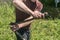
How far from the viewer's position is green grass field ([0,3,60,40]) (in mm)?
5723

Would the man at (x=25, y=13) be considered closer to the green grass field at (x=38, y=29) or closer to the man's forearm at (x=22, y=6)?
the man's forearm at (x=22, y=6)

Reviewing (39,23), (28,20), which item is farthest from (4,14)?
(28,20)

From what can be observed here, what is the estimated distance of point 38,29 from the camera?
6262 mm

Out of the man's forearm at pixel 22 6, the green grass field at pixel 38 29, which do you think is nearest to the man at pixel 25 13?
the man's forearm at pixel 22 6

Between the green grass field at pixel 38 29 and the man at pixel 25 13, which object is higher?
the man at pixel 25 13

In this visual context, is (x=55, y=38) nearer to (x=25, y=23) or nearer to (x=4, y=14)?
(x=4, y=14)

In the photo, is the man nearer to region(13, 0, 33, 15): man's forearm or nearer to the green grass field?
region(13, 0, 33, 15): man's forearm

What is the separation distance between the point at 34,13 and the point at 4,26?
11.9ft

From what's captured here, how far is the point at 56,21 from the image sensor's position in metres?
6.89

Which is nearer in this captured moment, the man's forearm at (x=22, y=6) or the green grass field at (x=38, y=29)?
the man's forearm at (x=22, y=6)

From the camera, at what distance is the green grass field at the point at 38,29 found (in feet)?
18.8

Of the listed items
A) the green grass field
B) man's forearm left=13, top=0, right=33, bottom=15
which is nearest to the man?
man's forearm left=13, top=0, right=33, bottom=15

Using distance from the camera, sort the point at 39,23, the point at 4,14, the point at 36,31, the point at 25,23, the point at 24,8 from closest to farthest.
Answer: the point at 24,8
the point at 25,23
the point at 36,31
the point at 39,23
the point at 4,14

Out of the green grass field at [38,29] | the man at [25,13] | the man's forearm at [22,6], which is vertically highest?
the man's forearm at [22,6]
